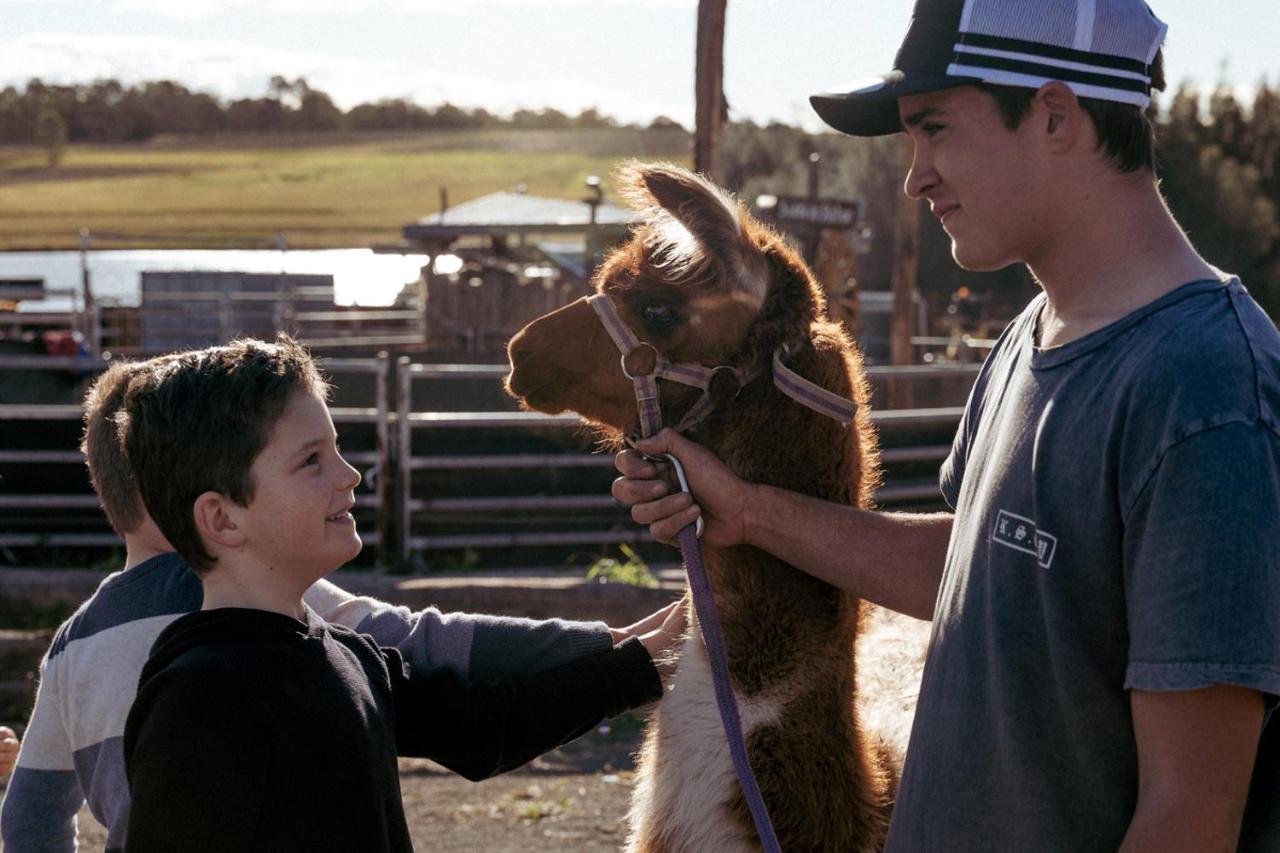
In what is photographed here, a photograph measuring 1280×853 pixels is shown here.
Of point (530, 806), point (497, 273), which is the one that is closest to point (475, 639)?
→ point (530, 806)

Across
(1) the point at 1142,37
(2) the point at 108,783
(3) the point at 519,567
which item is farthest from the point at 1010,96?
(3) the point at 519,567

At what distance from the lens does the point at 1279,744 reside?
1.40 m

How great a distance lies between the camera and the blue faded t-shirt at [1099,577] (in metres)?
1.25

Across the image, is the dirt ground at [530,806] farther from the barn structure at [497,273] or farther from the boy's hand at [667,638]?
the barn structure at [497,273]

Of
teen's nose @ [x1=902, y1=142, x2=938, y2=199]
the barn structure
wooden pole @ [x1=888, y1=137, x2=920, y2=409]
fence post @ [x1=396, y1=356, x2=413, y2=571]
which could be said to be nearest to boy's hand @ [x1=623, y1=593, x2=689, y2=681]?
teen's nose @ [x1=902, y1=142, x2=938, y2=199]

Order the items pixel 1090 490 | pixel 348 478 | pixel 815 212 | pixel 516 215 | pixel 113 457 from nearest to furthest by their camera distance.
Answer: pixel 1090 490, pixel 348 478, pixel 113 457, pixel 815 212, pixel 516 215

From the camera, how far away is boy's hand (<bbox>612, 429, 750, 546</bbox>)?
2115 millimetres

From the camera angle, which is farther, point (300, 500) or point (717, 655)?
point (717, 655)

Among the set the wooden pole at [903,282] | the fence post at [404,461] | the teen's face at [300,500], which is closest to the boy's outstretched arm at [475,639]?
the teen's face at [300,500]

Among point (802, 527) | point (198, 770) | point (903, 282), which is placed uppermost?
point (802, 527)

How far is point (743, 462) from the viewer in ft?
7.61

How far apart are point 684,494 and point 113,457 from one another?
102 cm

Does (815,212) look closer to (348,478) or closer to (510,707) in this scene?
(510,707)

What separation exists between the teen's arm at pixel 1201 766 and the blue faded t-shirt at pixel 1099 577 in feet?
0.12
